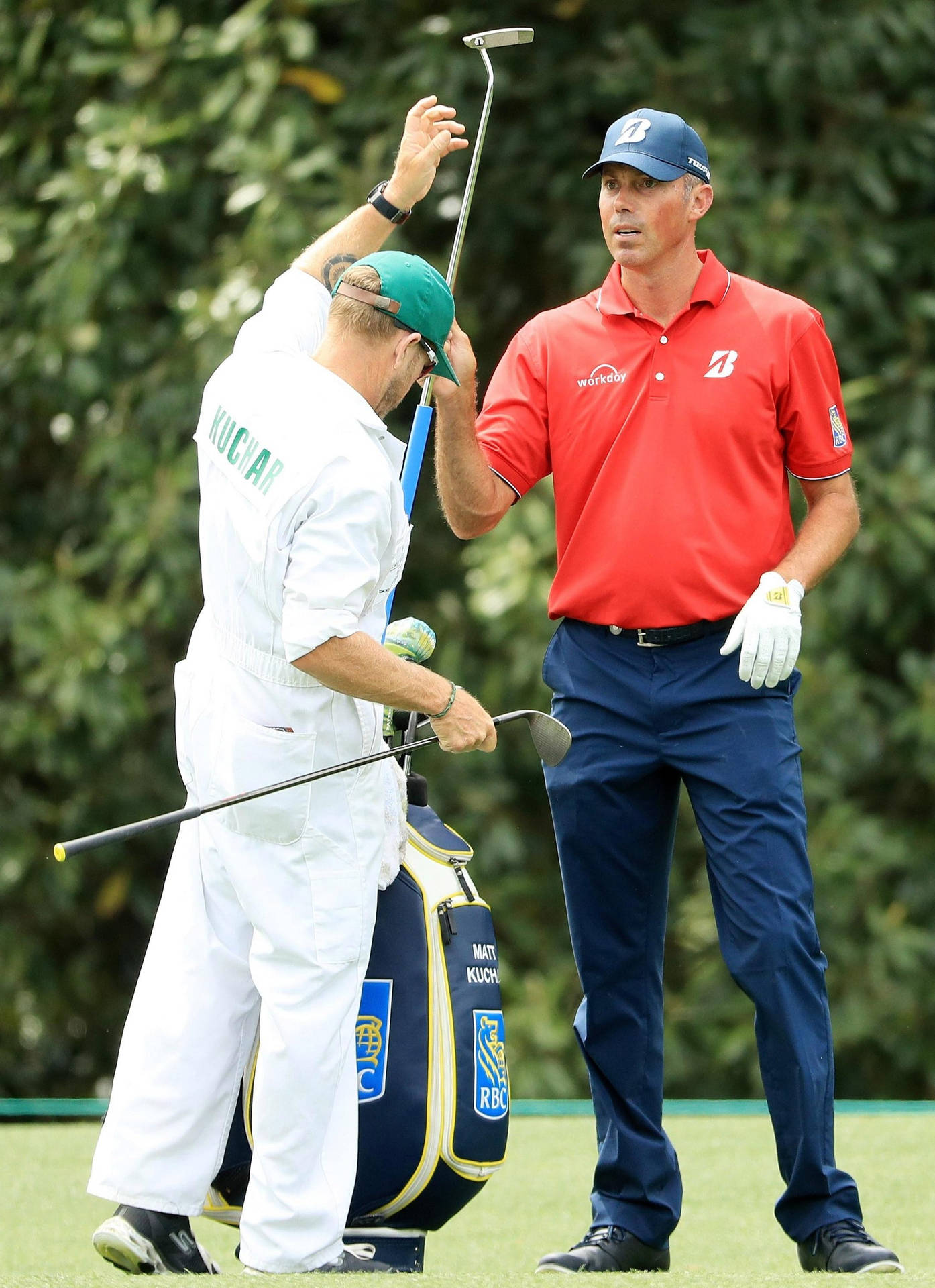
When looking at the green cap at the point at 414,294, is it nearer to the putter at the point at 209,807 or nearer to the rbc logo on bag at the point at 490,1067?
the putter at the point at 209,807

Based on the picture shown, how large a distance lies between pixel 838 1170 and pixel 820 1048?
198 mm

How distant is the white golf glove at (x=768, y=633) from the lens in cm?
304

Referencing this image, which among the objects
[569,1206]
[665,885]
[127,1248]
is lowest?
[569,1206]

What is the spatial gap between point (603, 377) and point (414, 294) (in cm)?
59

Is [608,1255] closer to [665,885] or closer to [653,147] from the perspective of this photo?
[665,885]

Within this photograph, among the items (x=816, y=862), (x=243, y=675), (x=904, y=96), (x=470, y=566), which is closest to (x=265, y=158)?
(x=470, y=566)

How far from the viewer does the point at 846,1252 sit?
9.77ft

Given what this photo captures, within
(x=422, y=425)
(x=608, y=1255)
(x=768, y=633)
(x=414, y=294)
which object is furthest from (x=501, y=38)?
(x=608, y=1255)

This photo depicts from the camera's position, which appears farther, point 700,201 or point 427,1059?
point 700,201

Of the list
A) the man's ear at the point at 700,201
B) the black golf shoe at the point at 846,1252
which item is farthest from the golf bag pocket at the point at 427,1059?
the man's ear at the point at 700,201

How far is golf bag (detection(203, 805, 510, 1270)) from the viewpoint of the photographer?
2982 millimetres

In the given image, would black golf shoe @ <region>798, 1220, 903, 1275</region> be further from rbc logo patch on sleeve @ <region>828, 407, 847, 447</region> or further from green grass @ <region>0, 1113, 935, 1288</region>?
rbc logo patch on sleeve @ <region>828, 407, 847, 447</region>

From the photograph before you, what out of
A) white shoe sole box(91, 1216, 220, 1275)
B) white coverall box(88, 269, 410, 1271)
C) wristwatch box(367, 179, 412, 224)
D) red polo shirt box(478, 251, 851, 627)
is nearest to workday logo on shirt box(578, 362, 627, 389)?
red polo shirt box(478, 251, 851, 627)

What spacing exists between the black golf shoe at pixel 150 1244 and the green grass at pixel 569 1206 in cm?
6
